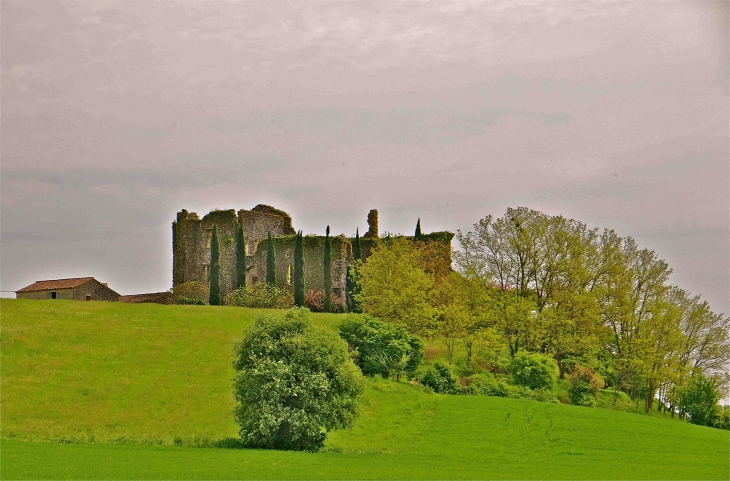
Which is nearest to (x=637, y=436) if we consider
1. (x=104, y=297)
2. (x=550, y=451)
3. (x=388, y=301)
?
(x=550, y=451)

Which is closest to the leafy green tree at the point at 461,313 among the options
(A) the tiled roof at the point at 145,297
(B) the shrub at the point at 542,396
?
(B) the shrub at the point at 542,396

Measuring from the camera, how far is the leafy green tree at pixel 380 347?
147ft

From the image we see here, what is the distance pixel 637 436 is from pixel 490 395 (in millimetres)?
11450

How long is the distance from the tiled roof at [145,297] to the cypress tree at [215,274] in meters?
8.58

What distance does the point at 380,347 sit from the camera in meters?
44.9

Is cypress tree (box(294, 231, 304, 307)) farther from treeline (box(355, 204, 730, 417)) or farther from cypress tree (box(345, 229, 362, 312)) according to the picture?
treeline (box(355, 204, 730, 417))

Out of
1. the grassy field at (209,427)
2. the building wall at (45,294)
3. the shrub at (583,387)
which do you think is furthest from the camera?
the building wall at (45,294)

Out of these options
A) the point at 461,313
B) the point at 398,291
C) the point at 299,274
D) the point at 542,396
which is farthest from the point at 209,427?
the point at 299,274

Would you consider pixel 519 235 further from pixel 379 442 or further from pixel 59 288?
pixel 59 288

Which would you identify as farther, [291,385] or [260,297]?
[260,297]

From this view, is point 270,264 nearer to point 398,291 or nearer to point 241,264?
point 241,264

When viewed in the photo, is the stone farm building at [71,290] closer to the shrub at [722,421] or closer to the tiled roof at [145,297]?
the tiled roof at [145,297]

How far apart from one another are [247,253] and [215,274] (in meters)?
7.63

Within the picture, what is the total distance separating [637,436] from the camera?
3475 cm
